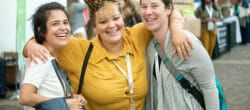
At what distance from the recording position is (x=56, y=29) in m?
2.25

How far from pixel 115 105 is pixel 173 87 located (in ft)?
1.71

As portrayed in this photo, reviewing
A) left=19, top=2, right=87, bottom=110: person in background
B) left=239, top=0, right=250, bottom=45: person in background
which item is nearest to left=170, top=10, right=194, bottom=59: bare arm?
left=19, top=2, right=87, bottom=110: person in background

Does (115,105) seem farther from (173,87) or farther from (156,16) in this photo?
(156,16)

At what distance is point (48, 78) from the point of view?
2.08 metres

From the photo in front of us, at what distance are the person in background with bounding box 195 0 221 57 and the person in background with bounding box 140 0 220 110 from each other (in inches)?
312

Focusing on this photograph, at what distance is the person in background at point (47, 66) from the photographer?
6.56ft

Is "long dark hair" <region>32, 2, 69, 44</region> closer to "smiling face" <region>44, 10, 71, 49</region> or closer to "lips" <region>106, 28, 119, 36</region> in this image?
"smiling face" <region>44, 10, 71, 49</region>

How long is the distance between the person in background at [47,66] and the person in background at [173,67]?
702 mm

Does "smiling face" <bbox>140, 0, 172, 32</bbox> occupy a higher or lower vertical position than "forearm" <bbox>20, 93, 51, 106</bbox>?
higher

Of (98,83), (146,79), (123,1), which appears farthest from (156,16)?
(123,1)

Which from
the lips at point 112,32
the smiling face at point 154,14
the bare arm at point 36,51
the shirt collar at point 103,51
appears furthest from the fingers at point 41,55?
the smiling face at point 154,14

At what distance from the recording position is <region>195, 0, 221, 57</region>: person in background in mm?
10125

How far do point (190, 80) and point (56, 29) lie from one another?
1.19 meters

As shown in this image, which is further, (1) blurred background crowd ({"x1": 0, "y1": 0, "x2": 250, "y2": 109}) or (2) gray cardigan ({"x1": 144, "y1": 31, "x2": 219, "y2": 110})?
(1) blurred background crowd ({"x1": 0, "y1": 0, "x2": 250, "y2": 109})
